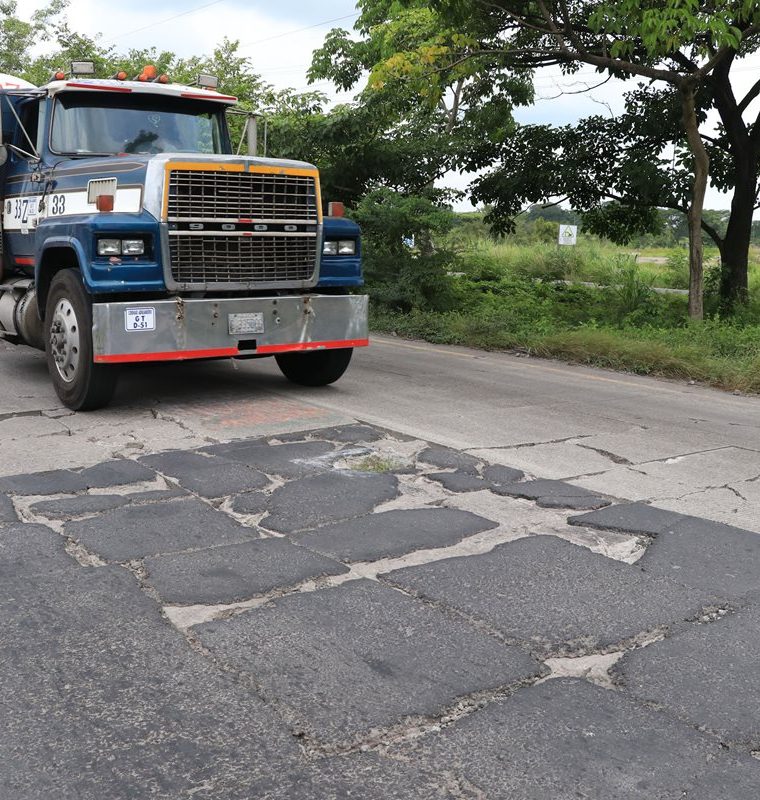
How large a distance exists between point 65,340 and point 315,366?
2.31 meters

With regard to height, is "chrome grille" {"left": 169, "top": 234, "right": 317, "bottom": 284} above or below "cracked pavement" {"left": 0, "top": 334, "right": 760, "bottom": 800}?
above

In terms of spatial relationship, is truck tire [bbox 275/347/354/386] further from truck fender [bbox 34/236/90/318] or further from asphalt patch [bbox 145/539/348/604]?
asphalt patch [bbox 145/539/348/604]

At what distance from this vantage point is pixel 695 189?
1317cm

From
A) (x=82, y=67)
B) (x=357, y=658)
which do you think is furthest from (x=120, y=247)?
(x=357, y=658)

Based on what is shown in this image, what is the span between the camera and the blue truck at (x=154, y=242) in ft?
24.3

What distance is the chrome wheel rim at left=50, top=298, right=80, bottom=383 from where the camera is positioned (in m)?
7.72

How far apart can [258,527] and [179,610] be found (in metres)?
1.07

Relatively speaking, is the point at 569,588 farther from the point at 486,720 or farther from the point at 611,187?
the point at 611,187

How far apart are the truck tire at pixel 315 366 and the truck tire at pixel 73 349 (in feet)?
6.02

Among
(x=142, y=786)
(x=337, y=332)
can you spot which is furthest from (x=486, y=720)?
(x=337, y=332)

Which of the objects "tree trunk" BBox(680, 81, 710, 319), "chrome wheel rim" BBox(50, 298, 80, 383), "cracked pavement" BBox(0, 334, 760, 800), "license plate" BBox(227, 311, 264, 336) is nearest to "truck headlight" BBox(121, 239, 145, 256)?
"chrome wheel rim" BBox(50, 298, 80, 383)

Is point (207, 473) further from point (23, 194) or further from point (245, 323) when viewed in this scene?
point (23, 194)

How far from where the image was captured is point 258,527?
4891 millimetres

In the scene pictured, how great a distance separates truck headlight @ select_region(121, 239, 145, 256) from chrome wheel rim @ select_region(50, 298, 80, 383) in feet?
2.40
